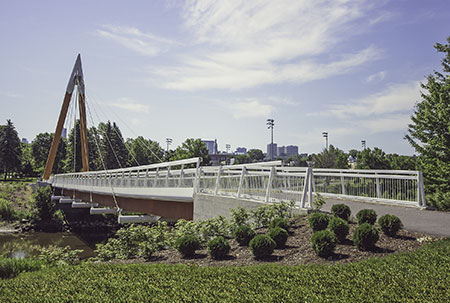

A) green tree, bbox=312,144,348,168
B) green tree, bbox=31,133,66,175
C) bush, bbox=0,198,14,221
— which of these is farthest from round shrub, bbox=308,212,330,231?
green tree, bbox=31,133,66,175

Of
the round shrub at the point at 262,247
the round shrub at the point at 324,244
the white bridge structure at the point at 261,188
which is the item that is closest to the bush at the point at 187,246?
the round shrub at the point at 262,247

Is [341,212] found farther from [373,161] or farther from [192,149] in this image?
[192,149]

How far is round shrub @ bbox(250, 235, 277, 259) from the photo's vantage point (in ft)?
25.5

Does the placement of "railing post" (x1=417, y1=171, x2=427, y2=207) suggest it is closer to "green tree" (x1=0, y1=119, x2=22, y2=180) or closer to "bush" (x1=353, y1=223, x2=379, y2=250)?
"bush" (x1=353, y1=223, x2=379, y2=250)

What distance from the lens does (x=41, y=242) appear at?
32438 millimetres

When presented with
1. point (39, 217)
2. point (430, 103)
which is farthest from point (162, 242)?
point (39, 217)

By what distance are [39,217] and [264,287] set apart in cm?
3955

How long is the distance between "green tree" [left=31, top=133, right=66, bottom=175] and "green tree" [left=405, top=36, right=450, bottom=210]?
82915mm

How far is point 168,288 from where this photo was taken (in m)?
5.92

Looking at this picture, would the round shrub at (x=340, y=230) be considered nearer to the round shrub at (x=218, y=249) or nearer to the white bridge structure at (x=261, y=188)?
the round shrub at (x=218, y=249)

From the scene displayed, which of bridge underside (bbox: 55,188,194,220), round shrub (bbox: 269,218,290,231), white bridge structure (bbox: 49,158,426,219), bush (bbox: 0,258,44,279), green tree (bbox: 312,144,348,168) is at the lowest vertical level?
bush (bbox: 0,258,44,279)

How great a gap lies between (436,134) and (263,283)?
18492 millimetres

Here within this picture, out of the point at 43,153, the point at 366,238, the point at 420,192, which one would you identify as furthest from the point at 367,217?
the point at 43,153

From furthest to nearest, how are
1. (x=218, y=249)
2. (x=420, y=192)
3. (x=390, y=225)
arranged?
(x=420, y=192) → (x=218, y=249) → (x=390, y=225)
